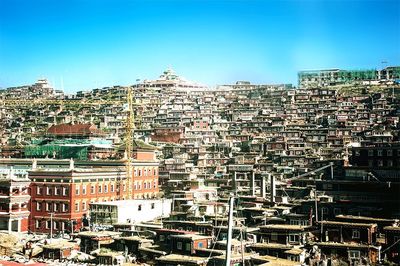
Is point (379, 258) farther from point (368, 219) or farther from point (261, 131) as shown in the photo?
point (261, 131)

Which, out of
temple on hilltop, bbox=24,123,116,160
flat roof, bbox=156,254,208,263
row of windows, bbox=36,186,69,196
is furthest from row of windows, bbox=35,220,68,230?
flat roof, bbox=156,254,208,263

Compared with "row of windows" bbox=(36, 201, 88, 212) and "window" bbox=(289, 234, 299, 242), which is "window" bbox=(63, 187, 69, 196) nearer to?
"row of windows" bbox=(36, 201, 88, 212)

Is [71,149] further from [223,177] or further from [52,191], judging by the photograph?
[223,177]

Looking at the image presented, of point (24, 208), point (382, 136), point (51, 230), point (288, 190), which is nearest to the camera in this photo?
point (51, 230)

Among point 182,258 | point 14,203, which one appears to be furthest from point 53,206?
point 182,258

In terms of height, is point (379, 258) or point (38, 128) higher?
point (38, 128)

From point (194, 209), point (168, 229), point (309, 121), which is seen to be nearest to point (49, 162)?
point (194, 209)

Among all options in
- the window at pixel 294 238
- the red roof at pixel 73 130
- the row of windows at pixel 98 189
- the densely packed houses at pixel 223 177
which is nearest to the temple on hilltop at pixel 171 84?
the densely packed houses at pixel 223 177

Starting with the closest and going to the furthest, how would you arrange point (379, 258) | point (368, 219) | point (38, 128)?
point (379, 258)
point (368, 219)
point (38, 128)

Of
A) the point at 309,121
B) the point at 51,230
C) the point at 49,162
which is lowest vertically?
the point at 51,230
